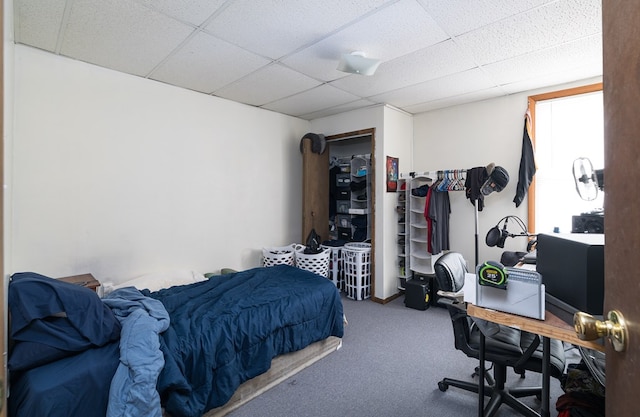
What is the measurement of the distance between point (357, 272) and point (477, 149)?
216cm

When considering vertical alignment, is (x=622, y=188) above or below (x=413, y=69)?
below

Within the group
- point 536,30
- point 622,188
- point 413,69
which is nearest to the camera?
point 622,188

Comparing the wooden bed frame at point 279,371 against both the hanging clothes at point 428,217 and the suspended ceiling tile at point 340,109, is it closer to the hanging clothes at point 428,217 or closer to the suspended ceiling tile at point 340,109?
the hanging clothes at point 428,217

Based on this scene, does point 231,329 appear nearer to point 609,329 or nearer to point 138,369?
point 138,369

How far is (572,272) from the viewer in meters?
1.21

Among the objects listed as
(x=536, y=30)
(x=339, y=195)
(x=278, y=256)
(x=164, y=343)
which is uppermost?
(x=536, y=30)

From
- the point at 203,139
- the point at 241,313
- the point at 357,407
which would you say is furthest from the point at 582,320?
the point at 203,139

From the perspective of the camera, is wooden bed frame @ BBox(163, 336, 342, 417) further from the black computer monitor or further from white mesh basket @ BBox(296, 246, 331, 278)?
the black computer monitor

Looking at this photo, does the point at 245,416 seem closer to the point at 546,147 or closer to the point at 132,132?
the point at 132,132

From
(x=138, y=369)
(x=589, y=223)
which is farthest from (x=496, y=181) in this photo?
(x=138, y=369)

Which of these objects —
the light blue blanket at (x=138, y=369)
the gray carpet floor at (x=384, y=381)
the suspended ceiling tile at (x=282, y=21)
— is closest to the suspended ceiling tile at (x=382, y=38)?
the suspended ceiling tile at (x=282, y=21)

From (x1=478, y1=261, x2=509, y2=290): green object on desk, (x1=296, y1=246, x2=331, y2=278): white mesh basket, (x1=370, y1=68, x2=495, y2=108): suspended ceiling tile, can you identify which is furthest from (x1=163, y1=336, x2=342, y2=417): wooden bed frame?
(x1=370, y1=68, x2=495, y2=108): suspended ceiling tile

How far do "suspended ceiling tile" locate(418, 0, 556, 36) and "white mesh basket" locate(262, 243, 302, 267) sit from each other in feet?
9.37

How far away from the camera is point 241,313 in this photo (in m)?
2.12
